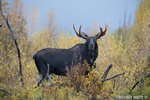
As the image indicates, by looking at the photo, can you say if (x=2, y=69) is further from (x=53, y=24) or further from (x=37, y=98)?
(x=53, y=24)

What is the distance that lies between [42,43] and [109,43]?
4828mm

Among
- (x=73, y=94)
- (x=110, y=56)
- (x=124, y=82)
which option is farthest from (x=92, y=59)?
(x=110, y=56)

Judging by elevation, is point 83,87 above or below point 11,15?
below

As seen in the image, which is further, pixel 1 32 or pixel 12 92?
pixel 1 32

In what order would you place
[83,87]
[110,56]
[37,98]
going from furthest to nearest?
1. [110,56]
2. [83,87]
3. [37,98]

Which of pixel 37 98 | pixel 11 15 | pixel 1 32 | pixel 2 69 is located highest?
pixel 11 15

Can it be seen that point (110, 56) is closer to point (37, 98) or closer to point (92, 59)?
point (92, 59)

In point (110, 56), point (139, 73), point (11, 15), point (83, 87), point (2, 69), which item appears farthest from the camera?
point (11, 15)

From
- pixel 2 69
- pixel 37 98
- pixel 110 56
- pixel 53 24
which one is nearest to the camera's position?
pixel 37 98

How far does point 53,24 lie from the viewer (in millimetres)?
19891

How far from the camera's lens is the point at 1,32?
48.0 ft

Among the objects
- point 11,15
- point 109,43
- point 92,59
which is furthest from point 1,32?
point 92,59

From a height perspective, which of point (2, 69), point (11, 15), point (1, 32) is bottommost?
point (2, 69)

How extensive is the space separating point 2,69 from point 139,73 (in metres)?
4.57
